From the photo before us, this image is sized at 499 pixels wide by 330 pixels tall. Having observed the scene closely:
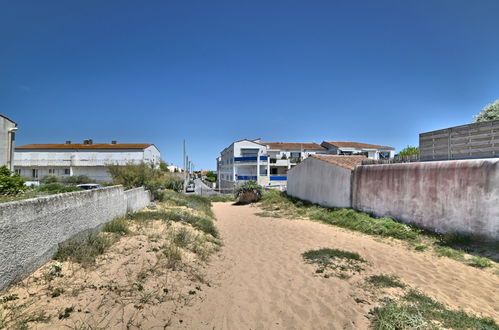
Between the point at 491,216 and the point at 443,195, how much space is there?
1.70 metres

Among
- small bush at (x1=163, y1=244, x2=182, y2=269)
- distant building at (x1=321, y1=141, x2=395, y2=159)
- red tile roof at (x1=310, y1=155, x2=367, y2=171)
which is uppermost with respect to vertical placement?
distant building at (x1=321, y1=141, x2=395, y2=159)

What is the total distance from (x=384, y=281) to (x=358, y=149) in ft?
147

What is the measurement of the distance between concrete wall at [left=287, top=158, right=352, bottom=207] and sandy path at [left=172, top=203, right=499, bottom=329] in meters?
6.66

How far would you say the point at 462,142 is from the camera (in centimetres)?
988

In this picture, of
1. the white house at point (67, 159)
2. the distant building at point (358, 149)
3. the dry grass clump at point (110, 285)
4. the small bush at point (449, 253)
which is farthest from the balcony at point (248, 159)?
the dry grass clump at point (110, 285)

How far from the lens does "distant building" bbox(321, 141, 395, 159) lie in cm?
4624

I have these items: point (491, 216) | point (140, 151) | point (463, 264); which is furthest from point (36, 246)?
point (140, 151)

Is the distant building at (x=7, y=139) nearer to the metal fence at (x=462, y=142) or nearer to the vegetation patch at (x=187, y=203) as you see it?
the vegetation patch at (x=187, y=203)

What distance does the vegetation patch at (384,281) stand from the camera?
576 cm

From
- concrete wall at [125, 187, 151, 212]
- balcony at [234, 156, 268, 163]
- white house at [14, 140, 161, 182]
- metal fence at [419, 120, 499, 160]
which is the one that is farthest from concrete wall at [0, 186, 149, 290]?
white house at [14, 140, 161, 182]

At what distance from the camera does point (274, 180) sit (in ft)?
142

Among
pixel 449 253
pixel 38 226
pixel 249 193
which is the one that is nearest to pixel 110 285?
pixel 38 226

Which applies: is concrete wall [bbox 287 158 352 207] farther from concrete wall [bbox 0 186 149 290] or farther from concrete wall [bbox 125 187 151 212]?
concrete wall [bbox 0 186 149 290]

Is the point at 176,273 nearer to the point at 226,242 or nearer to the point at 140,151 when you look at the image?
the point at 226,242
